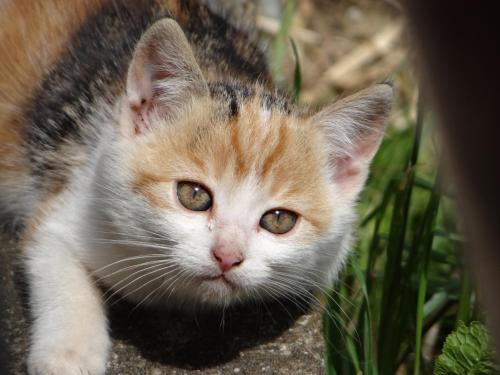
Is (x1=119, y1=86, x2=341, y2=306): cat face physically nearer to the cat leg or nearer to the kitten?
the kitten

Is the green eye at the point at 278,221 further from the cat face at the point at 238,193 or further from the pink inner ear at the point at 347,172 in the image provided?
the pink inner ear at the point at 347,172

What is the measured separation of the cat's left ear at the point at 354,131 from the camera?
7.05 ft

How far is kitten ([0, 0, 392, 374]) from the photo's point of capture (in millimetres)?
1953

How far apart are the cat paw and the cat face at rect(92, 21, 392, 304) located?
Result: 282 millimetres

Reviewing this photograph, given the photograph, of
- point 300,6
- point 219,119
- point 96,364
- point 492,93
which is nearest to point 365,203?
point 219,119

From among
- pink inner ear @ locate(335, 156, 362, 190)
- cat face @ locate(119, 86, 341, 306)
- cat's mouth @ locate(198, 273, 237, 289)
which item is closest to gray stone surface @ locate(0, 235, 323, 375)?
cat face @ locate(119, 86, 341, 306)

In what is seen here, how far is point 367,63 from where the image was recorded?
15.9 feet

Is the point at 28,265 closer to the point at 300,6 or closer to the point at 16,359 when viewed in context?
the point at 16,359

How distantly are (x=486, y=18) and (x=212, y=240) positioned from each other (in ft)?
4.32

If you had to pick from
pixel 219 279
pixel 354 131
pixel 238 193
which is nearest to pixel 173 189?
pixel 238 193

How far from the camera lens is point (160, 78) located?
2.17 m

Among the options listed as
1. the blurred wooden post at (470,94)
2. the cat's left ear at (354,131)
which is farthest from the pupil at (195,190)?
the blurred wooden post at (470,94)

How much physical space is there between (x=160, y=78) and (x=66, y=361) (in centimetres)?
82

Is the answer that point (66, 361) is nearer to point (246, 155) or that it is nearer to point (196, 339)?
point (196, 339)
